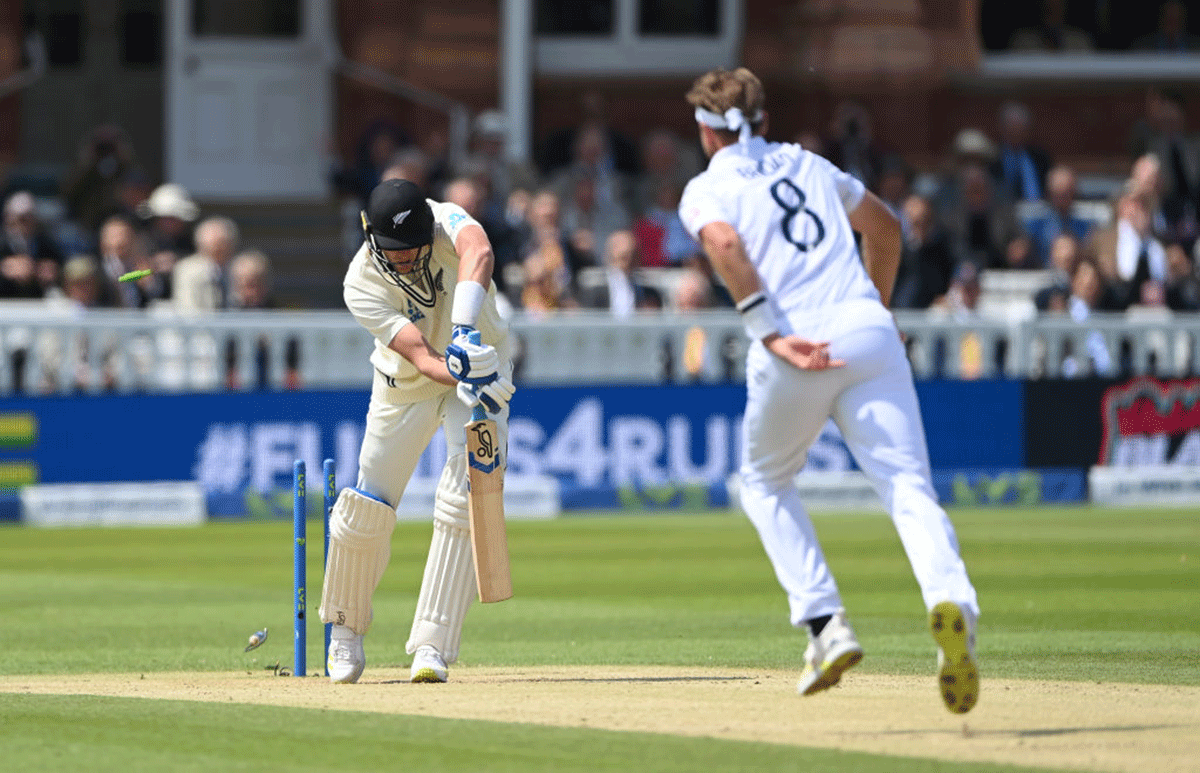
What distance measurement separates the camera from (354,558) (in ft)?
27.5

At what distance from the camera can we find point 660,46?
2309 centimetres

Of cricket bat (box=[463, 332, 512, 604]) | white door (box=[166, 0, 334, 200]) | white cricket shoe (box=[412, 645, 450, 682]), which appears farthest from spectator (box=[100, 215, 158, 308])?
cricket bat (box=[463, 332, 512, 604])

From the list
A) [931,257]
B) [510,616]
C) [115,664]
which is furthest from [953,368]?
[115,664]

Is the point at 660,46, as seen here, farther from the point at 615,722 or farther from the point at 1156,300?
the point at 615,722

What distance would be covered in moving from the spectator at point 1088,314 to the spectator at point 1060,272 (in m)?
0.07

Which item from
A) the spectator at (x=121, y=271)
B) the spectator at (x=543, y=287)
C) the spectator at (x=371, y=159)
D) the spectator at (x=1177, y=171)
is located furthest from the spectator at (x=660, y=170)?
the spectator at (x=121, y=271)

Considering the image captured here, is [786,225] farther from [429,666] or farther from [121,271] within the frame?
[121,271]

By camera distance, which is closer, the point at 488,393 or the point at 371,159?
the point at 488,393

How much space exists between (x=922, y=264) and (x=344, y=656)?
11.2 m

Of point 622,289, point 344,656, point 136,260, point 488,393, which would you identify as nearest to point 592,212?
point 622,289

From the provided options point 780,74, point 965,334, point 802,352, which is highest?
point 802,352

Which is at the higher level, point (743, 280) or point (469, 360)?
point (743, 280)

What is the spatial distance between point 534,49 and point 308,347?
7.47m

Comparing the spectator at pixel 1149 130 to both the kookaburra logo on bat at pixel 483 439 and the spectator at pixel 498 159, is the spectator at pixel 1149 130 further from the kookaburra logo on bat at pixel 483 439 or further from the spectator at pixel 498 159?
the kookaburra logo on bat at pixel 483 439
